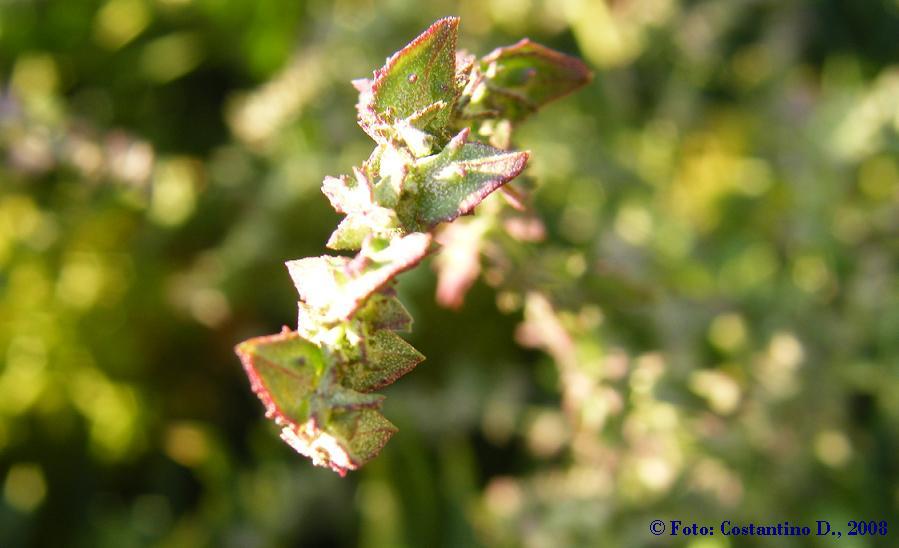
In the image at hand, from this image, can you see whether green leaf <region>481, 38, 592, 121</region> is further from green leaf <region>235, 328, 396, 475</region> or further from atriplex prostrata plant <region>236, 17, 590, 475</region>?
green leaf <region>235, 328, 396, 475</region>

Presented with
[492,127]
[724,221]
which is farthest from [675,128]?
[492,127]

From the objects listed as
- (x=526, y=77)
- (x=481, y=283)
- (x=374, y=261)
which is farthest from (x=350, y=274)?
(x=481, y=283)

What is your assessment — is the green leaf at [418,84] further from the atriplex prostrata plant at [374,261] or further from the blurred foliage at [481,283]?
the blurred foliage at [481,283]

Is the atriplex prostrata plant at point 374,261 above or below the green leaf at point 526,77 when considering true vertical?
below

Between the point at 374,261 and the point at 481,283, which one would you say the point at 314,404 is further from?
the point at 481,283

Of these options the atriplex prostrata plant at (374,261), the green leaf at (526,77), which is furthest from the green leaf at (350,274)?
the green leaf at (526,77)
